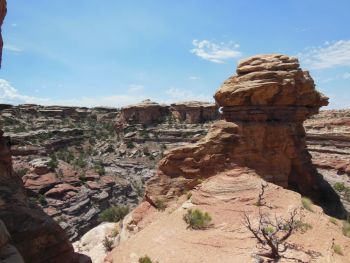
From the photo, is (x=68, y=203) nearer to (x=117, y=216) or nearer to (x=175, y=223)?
(x=117, y=216)

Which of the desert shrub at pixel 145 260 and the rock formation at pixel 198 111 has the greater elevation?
the rock formation at pixel 198 111

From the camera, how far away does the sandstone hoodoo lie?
19.8 metres

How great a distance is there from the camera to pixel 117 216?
3191cm

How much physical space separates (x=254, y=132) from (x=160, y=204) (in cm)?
642

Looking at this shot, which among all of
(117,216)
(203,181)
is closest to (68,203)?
(117,216)

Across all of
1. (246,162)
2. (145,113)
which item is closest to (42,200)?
(246,162)

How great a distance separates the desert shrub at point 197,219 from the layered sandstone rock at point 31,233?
675 cm

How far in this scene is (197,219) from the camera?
640 inches

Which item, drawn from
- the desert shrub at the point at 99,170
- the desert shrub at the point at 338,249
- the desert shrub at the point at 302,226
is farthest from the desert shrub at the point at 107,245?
the desert shrub at the point at 99,170

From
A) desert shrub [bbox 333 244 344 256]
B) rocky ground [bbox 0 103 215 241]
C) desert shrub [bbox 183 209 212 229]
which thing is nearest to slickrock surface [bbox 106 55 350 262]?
desert shrub [bbox 183 209 212 229]

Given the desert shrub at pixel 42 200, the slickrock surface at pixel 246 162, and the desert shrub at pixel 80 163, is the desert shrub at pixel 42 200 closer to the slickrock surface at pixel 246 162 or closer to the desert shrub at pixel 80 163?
the desert shrub at pixel 80 163

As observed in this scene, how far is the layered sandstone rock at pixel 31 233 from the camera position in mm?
8695

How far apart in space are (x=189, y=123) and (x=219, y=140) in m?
60.5

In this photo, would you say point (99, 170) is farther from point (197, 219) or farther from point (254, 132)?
point (197, 219)
